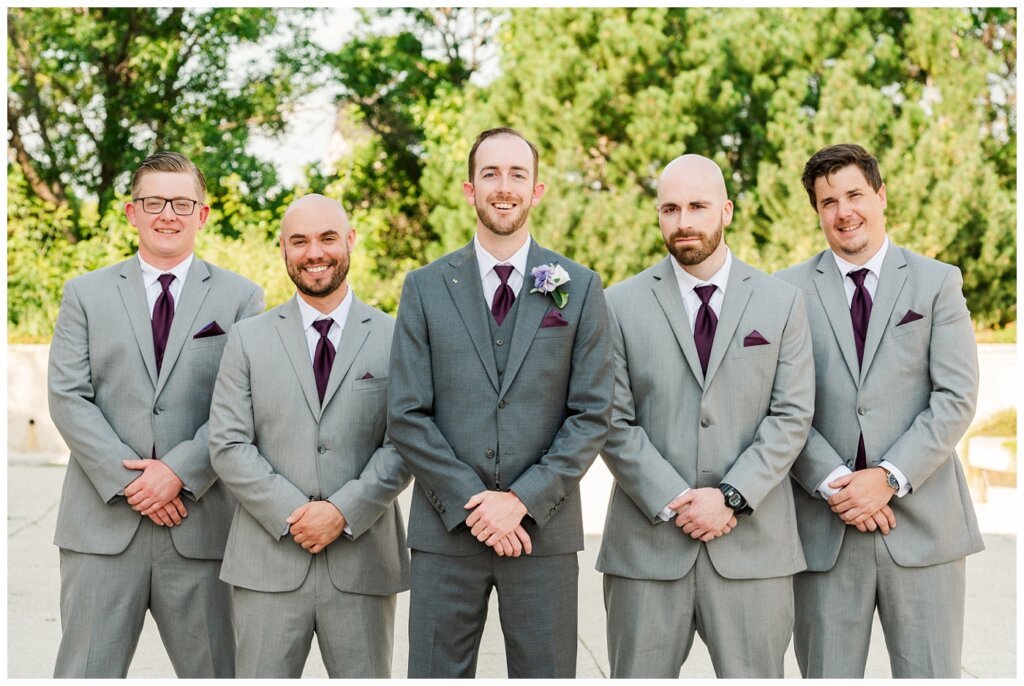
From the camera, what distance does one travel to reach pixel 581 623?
7078mm

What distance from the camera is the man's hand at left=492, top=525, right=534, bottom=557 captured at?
147 inches

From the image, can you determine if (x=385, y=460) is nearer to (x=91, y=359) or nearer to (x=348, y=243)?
(x=348, y=243)

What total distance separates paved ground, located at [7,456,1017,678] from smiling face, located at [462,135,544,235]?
309cm

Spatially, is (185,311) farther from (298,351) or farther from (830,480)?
(830,480)

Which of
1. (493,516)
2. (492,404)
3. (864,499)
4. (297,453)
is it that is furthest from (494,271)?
(864,499)

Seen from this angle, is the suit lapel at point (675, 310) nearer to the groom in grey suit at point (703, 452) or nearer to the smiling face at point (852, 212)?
the groom in grey suit at point (703, 452)

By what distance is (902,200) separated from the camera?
1599 centimetres

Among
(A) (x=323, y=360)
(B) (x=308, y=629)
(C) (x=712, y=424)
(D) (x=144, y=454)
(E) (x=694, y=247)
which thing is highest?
(E) (x=694, y=247)

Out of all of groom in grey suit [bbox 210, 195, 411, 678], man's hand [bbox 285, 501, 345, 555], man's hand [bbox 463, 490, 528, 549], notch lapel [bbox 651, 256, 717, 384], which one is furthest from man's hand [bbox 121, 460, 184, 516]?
notch lapel [bbox 651, 256, 717, 384]

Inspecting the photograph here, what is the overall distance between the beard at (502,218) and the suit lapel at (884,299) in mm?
1445

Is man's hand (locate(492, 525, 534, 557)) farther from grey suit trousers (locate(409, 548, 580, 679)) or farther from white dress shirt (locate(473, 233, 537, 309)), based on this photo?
white dress shirt (locate(473, 233, 537, 309))

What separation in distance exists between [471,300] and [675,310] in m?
0.80

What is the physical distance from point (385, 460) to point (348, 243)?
2.82ft

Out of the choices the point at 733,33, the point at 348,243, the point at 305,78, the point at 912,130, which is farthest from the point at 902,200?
the point at 348,243
